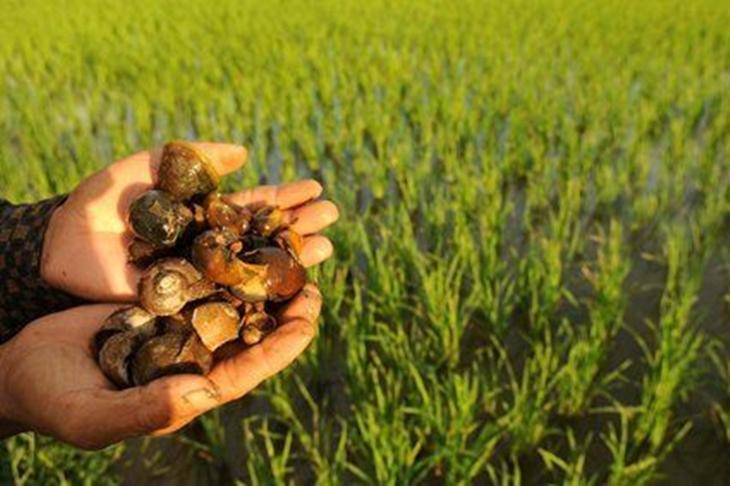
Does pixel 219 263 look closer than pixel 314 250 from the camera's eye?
Yes

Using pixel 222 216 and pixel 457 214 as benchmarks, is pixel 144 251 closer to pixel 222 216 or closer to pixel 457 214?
pixel 222 216

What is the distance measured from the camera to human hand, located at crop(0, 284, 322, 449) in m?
1.18

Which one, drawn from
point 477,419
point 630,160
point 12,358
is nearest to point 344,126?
point 630,160

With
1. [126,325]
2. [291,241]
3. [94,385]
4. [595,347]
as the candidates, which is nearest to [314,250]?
[291,241]

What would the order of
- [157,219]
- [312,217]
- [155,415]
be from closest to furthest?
[155,415]
[157,219]
[312,217]

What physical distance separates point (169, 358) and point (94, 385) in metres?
0.18

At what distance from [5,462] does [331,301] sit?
48.1 inches

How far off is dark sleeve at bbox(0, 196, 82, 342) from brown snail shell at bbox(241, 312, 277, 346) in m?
0.56

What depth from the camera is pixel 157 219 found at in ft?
5.68

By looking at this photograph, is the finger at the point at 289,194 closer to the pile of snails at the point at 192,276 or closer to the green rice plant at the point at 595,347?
the pile of snails at the point at 192,276

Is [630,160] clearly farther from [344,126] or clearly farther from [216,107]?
[216,107]

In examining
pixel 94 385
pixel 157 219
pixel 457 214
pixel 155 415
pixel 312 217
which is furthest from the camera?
pixel 457 214

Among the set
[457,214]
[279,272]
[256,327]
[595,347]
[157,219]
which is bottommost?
[595,347]

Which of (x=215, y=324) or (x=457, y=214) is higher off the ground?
(x=215, y=324)
